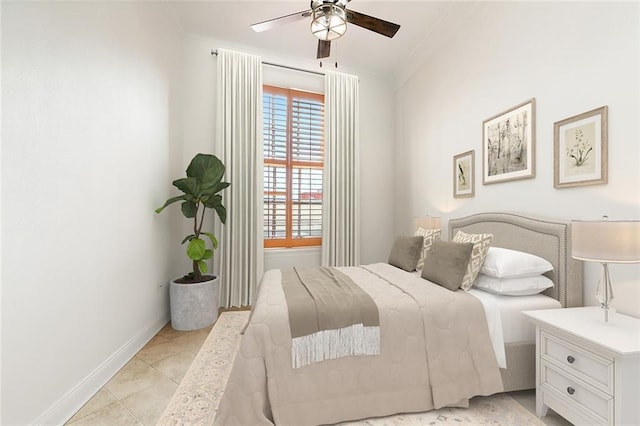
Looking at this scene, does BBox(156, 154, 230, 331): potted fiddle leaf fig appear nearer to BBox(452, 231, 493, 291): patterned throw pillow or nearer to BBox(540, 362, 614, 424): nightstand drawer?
BBox(452, 231, 493, 291): patterned throw pillow

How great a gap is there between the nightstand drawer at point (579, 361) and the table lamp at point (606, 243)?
11.2 inches

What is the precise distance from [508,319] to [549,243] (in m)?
0.69

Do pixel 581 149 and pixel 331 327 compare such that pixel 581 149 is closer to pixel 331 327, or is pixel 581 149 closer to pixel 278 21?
pixel 331 327

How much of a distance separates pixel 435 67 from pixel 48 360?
4458 mm

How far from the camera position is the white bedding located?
171cm

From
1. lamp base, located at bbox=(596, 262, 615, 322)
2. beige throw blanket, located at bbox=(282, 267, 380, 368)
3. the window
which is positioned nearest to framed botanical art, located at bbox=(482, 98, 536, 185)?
lamp base, located at bbox=(596, 262, 615, 322)

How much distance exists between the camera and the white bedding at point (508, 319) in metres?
1.71

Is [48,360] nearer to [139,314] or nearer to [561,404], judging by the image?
[139,314]

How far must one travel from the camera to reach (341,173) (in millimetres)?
4129

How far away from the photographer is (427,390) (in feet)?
5.35

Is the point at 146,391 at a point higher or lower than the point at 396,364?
lower

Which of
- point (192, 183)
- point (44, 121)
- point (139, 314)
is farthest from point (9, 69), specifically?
point (139, 314)

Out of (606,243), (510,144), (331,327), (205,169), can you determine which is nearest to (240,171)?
(205,169)

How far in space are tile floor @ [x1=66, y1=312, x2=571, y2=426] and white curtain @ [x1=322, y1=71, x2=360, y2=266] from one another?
7.14 feet
